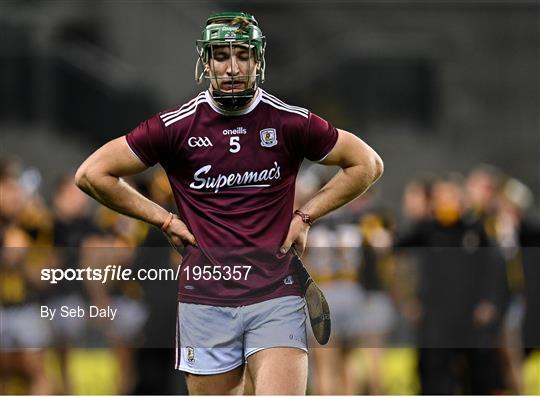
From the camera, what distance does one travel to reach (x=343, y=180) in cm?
609

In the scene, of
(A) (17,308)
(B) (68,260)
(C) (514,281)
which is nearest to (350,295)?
(C) (514,281)

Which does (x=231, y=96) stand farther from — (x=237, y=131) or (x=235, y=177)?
(x=235, y=177)

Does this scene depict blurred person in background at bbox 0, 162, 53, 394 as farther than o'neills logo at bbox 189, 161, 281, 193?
Yes

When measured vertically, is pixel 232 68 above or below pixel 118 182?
above

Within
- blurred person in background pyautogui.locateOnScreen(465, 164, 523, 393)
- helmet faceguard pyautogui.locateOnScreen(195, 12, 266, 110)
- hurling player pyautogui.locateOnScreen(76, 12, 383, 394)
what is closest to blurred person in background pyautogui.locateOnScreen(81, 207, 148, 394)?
hurling player pyautogui.locateOnScreen(76, 12, 383, 394)

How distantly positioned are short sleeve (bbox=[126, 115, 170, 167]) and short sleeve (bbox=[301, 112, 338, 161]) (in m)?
0.61

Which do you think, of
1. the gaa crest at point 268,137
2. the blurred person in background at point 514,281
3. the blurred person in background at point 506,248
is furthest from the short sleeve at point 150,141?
the blurred person in background at point 506,248

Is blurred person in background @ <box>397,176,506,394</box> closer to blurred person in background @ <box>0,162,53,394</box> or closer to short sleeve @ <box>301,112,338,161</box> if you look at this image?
blurred person in background @ <box>0,162,53,394</box>

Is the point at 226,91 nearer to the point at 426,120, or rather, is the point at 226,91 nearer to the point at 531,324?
the point at 531,324

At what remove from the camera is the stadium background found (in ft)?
70.0

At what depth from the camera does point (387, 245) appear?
10742 millimetres

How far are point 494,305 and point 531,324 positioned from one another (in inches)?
22.1

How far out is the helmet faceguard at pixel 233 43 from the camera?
5.78m

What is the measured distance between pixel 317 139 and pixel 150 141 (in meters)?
0.73
